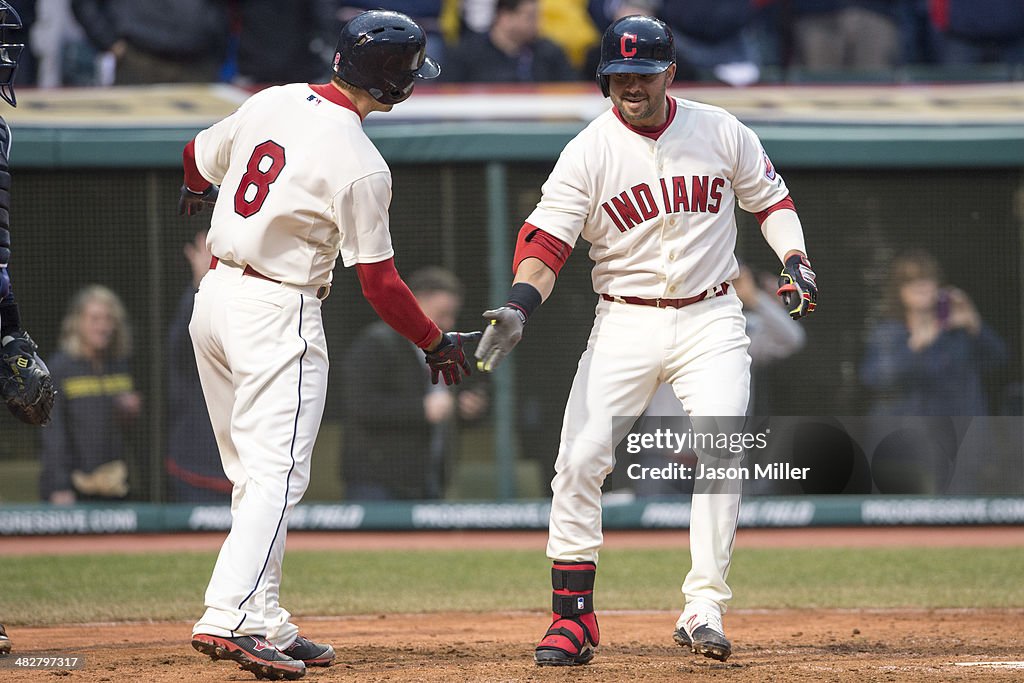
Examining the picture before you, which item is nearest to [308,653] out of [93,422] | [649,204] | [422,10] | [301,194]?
[301,194]

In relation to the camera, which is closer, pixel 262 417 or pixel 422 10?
pixel 262 417

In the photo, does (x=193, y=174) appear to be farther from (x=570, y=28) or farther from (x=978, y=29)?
(x=978, y=29)

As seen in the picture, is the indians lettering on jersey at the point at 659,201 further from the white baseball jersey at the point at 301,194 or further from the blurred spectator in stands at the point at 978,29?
the blurred spectator in stands at the point at 978,29

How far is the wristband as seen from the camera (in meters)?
4.36

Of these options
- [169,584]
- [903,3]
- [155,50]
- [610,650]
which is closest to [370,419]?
[169,584]

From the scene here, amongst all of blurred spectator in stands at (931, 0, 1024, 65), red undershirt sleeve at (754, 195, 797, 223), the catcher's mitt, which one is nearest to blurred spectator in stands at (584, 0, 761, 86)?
blurred spectator in stands at (931, 0, 1024, 65)

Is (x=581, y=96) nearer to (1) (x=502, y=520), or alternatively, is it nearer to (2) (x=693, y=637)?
(1) (x=502, y=520)

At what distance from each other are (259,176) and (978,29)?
7.90 m

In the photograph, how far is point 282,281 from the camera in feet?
13.9

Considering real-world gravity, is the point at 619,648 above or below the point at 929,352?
below

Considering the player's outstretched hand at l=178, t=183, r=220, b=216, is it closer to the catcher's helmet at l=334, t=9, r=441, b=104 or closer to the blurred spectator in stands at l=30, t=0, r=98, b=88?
the catcher's helmet at l=334, t=9, r=441, b=104

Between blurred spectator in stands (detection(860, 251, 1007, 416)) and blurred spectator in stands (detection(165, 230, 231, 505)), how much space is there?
161 inches

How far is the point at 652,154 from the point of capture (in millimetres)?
4566

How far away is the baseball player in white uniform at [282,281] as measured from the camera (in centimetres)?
413
